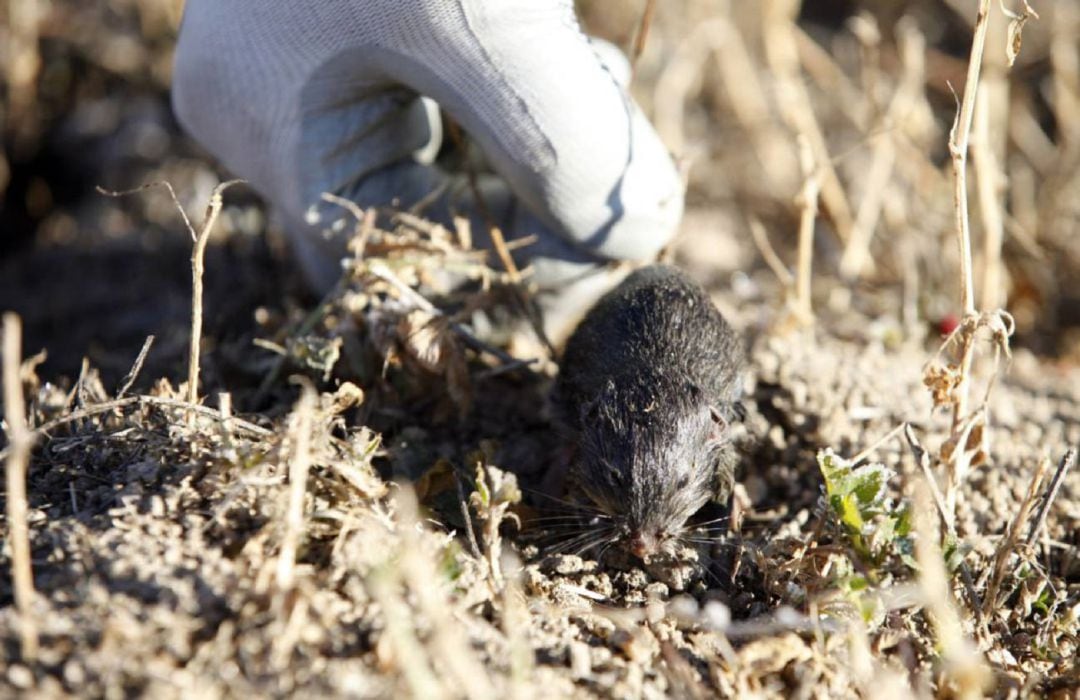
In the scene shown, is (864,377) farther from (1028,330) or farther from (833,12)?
(833,12)

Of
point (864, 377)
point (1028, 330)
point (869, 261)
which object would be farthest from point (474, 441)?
point (1028, 330)

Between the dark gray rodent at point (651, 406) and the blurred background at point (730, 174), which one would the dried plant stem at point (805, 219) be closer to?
the blurred background at point (730, 174)

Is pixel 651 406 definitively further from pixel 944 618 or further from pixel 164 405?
pixel 164 405

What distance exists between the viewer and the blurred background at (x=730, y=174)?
4723 millimetres

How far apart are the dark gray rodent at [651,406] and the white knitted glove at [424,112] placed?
0.98 feet

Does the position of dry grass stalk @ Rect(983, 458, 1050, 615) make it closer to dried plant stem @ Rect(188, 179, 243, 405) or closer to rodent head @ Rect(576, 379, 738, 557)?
rodent head @ Rect(576, 379, 738, 557)

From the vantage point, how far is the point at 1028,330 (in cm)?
506

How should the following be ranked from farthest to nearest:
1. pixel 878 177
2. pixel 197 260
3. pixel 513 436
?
1. pixel 878 177
2. pixel 513 436
3. pixel 197 260

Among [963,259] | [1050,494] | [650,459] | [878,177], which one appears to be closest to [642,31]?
[878,177]

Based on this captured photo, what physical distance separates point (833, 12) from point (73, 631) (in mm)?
6623

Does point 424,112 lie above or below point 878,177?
above

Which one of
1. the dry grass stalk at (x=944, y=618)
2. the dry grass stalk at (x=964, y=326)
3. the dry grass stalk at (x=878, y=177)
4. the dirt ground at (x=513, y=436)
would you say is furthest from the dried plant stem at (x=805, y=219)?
the dry grass stalk at (x=944, y=618)

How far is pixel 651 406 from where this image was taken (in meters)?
3.30

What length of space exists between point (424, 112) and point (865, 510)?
87.0 inches
